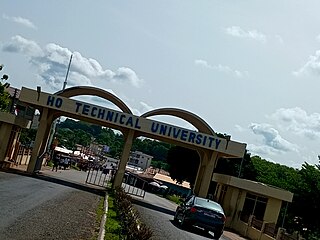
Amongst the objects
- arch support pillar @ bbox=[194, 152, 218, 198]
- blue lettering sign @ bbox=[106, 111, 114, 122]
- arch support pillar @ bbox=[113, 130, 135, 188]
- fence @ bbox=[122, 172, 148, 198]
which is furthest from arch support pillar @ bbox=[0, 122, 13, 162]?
arch support pillar @ bbox=[194, 152, 218, 198]

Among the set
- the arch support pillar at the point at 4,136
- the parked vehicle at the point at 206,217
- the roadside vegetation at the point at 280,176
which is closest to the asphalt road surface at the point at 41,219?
the parked vehicle at the point at 206,217

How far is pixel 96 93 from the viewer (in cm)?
4153

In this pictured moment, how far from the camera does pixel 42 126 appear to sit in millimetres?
41062

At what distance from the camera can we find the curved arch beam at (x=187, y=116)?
4109 centimetres

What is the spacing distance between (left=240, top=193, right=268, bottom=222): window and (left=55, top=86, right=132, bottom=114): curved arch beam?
10083 millimetres

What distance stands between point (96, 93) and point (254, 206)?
526 inches

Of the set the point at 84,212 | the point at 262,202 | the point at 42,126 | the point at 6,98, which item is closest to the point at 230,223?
the point at 262,202

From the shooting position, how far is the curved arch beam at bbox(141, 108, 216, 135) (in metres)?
41.1

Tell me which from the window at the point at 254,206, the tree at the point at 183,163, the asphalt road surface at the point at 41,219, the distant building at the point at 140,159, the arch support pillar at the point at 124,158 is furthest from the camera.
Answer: the distant building at the point at 140,159

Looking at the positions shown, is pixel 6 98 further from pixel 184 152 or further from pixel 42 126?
pixel 184 152

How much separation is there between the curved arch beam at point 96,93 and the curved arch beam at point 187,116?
1662 mm

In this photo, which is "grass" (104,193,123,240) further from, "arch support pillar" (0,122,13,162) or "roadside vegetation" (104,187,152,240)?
"arch support pillar" (0,122,13,162)

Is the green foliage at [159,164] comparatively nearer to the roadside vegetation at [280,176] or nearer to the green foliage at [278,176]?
the roadside vegetation at [280,176]

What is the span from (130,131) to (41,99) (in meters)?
6.46
